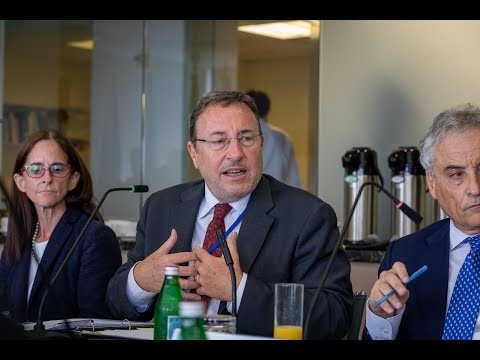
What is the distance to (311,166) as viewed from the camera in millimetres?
4945

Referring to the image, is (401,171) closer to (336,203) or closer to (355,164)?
(355,164)

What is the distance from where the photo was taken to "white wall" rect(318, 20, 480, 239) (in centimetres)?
444

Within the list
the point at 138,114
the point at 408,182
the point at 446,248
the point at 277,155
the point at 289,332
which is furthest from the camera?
the point at 138,114

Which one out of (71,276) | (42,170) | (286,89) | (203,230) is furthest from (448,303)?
(286,89)

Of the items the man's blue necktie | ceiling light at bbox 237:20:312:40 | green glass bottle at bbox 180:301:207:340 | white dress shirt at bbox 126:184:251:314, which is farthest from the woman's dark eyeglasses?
ceiling light at bbox 237:20:312:40

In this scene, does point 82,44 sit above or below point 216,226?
above

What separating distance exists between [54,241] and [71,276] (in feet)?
0.48

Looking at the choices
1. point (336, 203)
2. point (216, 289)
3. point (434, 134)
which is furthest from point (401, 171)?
point (216, 289)

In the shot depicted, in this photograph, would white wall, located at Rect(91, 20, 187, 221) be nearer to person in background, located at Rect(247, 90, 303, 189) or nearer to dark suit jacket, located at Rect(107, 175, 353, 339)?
person in background, located at Rect(247, 90, 303, 189)

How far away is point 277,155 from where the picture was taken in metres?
6.29

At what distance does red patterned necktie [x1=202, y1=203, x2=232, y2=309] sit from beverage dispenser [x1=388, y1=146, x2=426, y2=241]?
152cm

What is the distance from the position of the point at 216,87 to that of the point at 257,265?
3929 millimetres

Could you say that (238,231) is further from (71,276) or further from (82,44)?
(82,44)
